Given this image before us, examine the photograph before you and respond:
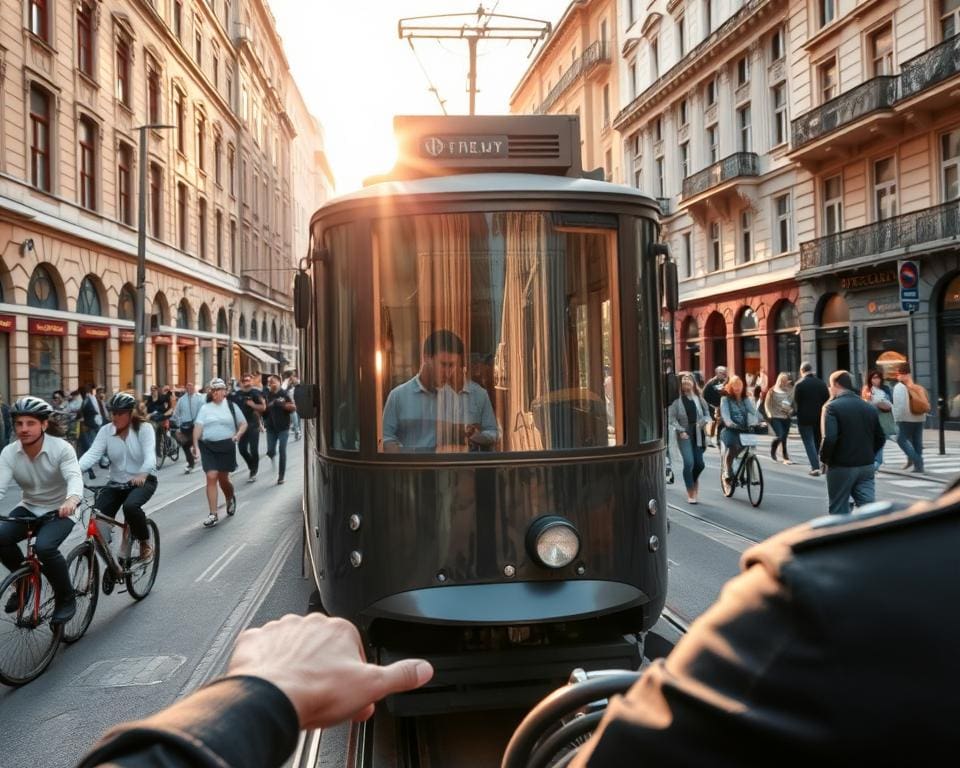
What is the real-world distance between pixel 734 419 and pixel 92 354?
2140 centimetres

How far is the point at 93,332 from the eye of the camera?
24.9 meters

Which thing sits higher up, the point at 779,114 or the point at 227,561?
the point at 779,114

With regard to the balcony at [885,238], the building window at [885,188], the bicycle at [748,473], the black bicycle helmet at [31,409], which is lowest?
the bicycle at [748,473]

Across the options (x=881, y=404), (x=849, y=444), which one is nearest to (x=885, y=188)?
(x=881, y=404)

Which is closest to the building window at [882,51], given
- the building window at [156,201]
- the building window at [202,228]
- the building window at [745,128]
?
the building window at [745,128]

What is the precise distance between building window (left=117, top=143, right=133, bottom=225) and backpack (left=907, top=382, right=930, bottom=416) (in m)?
24.6

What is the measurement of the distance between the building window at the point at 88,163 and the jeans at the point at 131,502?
21.0m

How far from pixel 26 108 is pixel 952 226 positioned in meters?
24.0

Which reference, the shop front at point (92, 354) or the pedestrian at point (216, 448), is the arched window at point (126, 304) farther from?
the pedestrian at point (216, 448)

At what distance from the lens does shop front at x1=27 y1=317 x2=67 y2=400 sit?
21.4 meters

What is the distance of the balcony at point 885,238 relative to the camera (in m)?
21.2

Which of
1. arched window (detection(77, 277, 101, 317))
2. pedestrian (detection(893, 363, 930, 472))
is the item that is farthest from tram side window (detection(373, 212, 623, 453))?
arched window (detection(77, 277, 101, 317))

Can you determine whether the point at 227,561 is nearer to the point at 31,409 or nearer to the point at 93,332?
the point at 31,409

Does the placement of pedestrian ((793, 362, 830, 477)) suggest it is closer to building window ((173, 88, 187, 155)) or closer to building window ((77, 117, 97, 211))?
building window ((77, 117, 97, 211))
